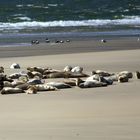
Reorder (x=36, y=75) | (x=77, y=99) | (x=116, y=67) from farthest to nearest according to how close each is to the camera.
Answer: (x=116, y=67)
(x=36, y=75)
(x=77, y=99)

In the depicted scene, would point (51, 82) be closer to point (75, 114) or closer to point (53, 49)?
point (75, 114)

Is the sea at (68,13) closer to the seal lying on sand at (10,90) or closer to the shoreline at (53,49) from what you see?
the shoreline at (53,49)

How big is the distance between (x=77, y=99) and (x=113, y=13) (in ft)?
143

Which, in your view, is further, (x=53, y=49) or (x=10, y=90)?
(x=53, y=49)

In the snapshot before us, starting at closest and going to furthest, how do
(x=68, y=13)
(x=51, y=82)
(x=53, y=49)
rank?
1. (x=51, y=82)
2. (x=53, y=49)
3. (x=68, y=13)

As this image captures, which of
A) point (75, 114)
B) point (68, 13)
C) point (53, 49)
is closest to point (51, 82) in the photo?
point (75, 114)

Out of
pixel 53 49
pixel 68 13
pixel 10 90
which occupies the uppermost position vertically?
pixel 68 13

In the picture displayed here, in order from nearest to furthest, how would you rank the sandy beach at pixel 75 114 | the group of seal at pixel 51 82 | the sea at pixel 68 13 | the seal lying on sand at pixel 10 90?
the sandy beach at pixel 75 114 → the seal lying on sand at pixel 10 90 → the group of seal at pixel 51 82 → the sea at pixel 68 13

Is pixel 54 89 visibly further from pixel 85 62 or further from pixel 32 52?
pixel 32 52

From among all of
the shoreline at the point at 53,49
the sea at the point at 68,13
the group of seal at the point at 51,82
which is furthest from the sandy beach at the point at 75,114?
the sea at the point at 68,13

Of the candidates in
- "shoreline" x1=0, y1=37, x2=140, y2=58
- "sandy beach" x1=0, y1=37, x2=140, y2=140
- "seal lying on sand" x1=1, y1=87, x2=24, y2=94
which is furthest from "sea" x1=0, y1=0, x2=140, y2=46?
"sandy beach" x1=0, y1=37, x2=140, y2=140

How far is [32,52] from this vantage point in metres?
18.1

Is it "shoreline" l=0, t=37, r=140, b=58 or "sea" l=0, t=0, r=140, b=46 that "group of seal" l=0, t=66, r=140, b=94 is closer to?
"shoreline" l=0, t=37, r=140, b=58

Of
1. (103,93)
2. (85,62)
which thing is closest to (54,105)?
(103,93)
